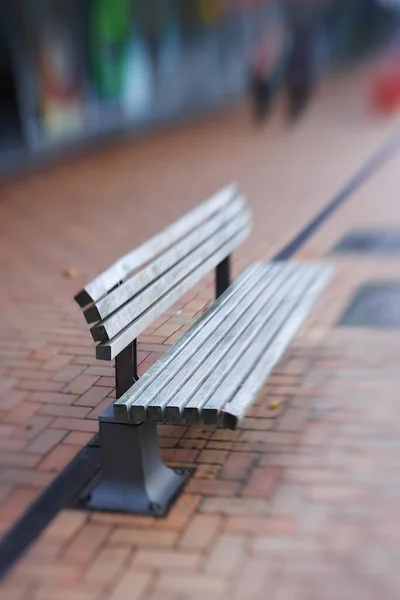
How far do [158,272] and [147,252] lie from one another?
0.13 metres

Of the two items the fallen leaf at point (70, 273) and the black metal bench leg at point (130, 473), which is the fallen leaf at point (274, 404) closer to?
the black metal bench leg at point (130, 473)

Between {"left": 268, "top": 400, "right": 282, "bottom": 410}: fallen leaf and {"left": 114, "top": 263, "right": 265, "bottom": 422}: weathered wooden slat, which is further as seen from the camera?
{"left": 268, "top": 400, "right": 282, "bottom": 410}: fallen leaf

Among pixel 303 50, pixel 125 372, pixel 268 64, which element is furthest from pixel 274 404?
pixel 303 50

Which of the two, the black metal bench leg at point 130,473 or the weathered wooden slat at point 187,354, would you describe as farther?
the black metal bench leg at point 130,473

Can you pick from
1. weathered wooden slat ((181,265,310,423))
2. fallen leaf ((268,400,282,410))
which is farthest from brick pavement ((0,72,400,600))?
weathered wooden slat ((181,265,310,423))

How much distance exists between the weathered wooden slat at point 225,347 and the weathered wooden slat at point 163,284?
0.27m

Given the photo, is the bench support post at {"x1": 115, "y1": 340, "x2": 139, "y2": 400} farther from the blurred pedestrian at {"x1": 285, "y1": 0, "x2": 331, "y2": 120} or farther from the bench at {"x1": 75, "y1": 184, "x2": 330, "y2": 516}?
the blurred pedestrian at {"x1": 285, "y1": 0, "x2": 331, "y2": 120}

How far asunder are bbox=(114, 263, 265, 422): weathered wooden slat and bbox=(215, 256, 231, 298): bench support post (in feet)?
0.37

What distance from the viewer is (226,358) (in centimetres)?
359

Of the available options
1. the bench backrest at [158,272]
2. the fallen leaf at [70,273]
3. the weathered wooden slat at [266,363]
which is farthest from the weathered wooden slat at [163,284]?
the fallen leaf at [70,273]

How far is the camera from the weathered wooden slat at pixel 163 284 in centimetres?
318

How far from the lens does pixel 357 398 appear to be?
4.25 m

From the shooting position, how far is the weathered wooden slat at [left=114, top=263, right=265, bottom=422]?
320cm

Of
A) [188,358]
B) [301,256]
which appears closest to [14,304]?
[301,256]
